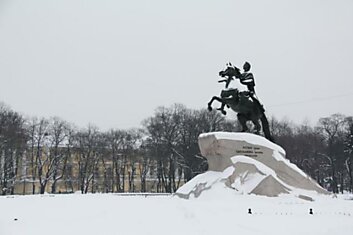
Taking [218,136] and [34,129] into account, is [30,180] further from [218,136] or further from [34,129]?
[218,136]

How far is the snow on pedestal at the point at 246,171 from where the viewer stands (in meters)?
17.8

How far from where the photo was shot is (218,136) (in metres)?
19.0

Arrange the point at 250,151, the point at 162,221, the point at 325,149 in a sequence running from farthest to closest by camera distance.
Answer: the point at 325,149 → the point at 250,151 → the point at 162,221

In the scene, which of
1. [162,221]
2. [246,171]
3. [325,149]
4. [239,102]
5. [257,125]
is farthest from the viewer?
[325,149]

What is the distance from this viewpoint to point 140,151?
159 ft

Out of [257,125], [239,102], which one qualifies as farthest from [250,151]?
[257,125]

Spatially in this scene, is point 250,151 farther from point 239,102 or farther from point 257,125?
point 257,125

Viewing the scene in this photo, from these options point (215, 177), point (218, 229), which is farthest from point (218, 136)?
point (218, 229)

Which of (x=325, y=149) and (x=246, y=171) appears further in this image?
(x=325, y=149)

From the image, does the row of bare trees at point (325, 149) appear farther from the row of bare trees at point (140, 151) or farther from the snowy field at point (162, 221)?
the snowy field at point (162, 221)

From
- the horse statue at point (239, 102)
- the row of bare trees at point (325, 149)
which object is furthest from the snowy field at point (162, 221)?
the row of bare trees at point (325, 149)

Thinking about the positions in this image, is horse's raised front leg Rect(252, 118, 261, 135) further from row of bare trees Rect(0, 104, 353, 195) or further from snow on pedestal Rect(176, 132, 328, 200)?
row of bare trees Rect(0, 104, 353, 195)

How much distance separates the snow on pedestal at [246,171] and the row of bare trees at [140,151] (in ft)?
73.5

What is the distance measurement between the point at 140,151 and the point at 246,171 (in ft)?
102
